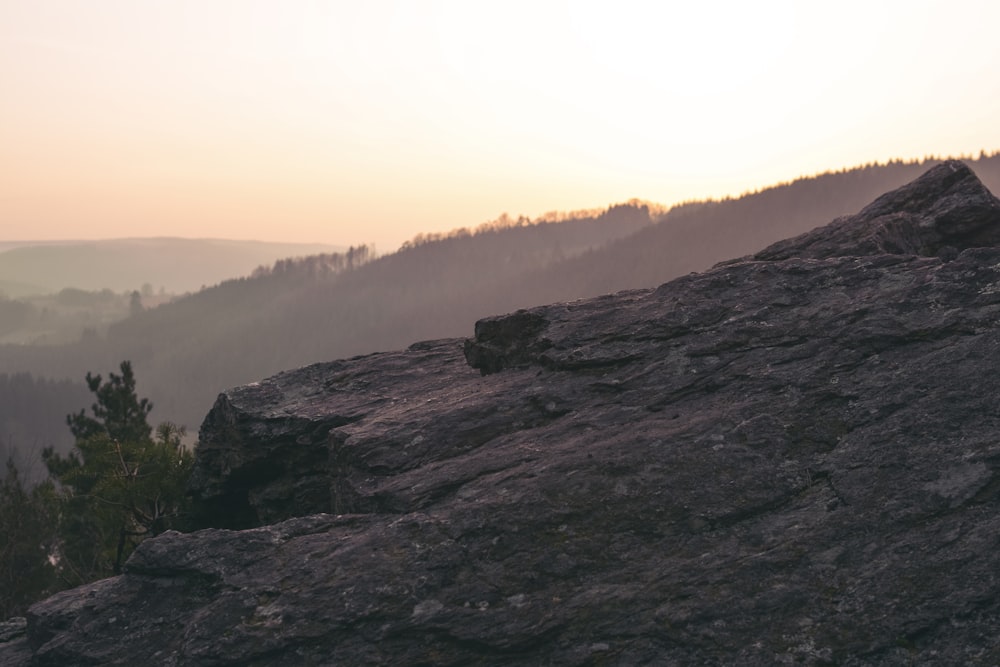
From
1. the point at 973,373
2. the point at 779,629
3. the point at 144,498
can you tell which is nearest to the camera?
the point at 779,629

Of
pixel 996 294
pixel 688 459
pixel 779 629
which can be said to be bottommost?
pixel 779 629

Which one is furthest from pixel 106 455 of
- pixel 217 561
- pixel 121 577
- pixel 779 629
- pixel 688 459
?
pixel 779 629

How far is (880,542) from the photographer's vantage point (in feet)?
34.7

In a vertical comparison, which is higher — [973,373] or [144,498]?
[973,373]

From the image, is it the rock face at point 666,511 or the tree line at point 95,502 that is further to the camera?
the tree line at point 95,502

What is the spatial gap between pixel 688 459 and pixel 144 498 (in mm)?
17765

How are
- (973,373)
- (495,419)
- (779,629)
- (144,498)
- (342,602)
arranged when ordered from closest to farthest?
(779,629), (342,602), (973,373), (495,419), (144,498)

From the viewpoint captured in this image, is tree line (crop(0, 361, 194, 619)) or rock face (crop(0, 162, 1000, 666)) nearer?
rock face (crop(0, 162, 1000, 666))

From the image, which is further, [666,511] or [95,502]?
[95,502]

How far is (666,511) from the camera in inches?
472

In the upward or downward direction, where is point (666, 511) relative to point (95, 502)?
upward

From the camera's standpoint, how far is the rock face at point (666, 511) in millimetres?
10281

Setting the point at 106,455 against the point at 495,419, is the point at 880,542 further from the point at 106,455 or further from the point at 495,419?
the point at 106,455

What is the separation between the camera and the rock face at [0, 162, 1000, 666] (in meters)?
10.3
